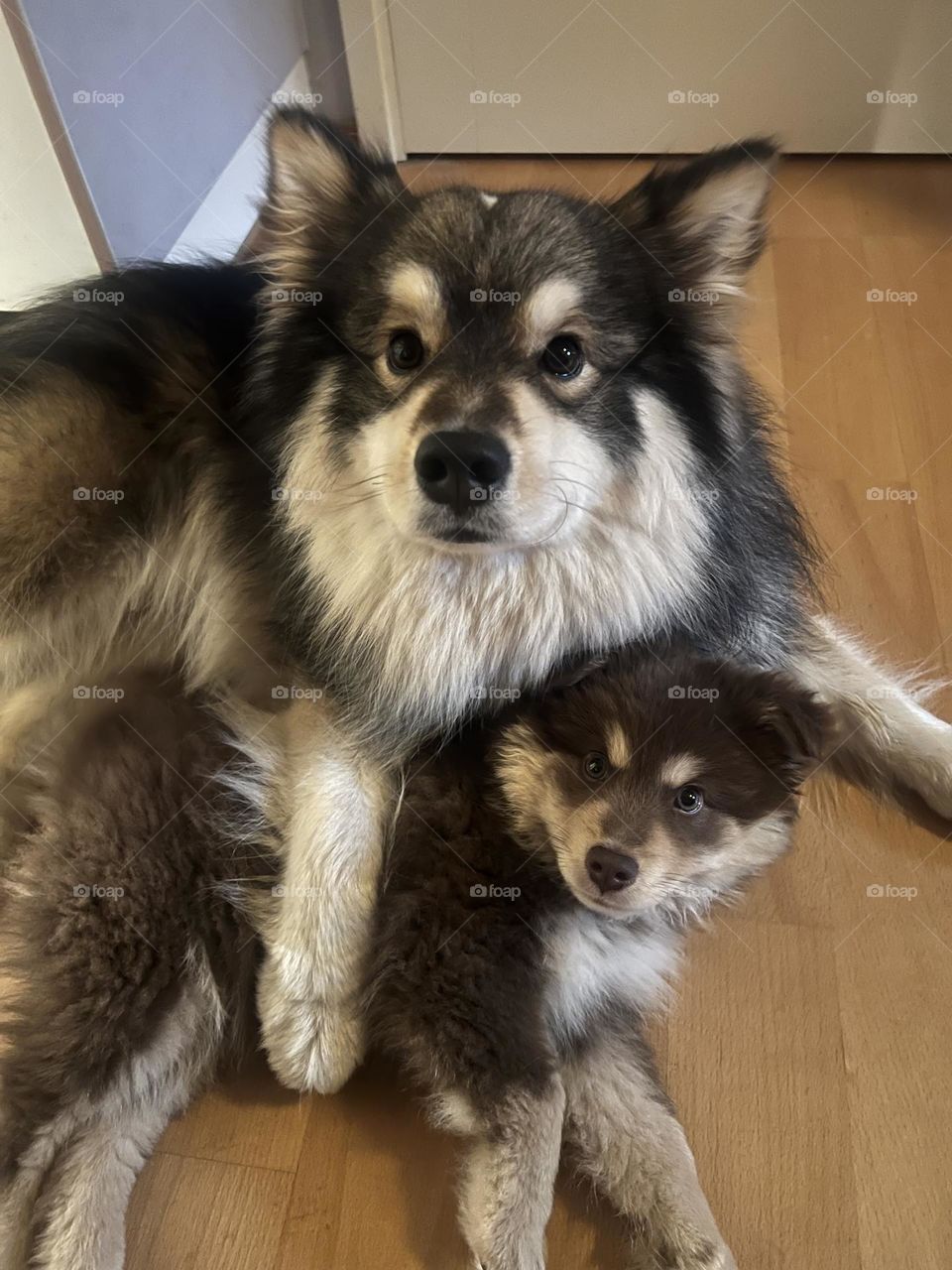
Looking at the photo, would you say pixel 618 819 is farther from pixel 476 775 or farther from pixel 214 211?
pixel 214 211

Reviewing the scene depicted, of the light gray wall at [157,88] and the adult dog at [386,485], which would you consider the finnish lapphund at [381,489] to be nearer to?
the adult dog at [386,485]

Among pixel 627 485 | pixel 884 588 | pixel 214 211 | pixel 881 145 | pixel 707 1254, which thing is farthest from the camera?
pixel 881 145

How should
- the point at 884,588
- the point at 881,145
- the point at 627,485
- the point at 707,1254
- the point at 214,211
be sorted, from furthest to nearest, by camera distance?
the point at 881,145 < the point at 214,211 < the point at 884,588 < the point at 627,485 < the point at 707,1254

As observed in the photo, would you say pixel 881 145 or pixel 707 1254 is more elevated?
pixel 881 145

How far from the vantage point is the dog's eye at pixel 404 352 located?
1.43 meters

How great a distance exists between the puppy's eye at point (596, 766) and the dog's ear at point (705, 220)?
71 cm

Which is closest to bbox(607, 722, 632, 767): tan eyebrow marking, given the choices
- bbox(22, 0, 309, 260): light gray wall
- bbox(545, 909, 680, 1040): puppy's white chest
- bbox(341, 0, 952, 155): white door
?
bbox(545, 909, 680, 1040): puppy's white chest

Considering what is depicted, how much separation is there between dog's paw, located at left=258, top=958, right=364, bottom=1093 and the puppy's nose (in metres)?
0.42

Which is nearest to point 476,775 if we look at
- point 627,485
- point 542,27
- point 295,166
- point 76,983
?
point 627,485

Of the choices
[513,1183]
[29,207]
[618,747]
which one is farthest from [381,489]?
[29,207]

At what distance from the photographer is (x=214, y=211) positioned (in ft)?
9.16

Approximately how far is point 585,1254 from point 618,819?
24.6 inches

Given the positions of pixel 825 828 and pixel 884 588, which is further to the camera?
pixel 884 588

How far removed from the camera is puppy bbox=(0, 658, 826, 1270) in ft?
4.25
